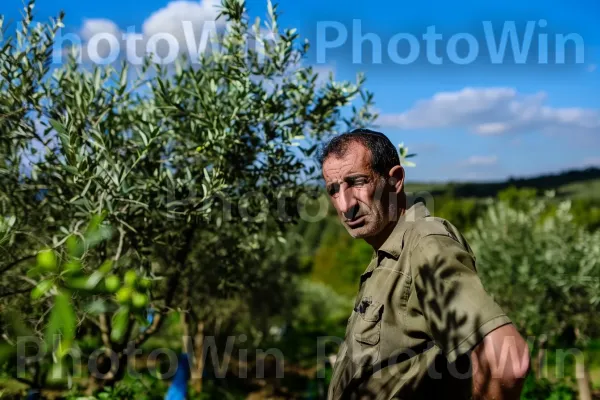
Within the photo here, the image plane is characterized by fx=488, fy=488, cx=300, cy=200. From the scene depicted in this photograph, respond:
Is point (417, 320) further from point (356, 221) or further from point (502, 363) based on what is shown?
point (356, 221)

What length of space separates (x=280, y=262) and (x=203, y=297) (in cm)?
1143

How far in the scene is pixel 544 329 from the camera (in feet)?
47.8

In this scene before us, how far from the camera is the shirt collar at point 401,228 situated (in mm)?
2623

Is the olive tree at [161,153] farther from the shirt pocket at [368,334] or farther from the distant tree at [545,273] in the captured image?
the distant tree at [545,273]

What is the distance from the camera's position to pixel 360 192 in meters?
2.84

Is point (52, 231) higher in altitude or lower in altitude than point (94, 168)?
lower

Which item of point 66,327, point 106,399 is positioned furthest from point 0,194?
point 66,327

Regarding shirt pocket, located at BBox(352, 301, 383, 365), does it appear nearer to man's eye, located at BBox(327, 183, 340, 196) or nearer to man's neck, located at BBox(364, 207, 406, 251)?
man's neck, located at BBox(364, 207, 406, 251)

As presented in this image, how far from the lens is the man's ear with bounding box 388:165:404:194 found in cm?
293

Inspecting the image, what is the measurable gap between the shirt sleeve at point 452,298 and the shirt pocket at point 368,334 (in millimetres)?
323

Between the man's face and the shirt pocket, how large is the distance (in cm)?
48

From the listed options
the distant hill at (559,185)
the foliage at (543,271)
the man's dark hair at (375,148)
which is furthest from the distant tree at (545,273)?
the distant hill at (559,185)

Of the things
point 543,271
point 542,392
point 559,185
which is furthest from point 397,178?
point 559,185

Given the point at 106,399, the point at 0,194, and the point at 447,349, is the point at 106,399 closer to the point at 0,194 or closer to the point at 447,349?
the point at 0,194
